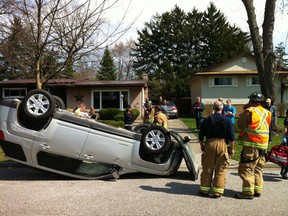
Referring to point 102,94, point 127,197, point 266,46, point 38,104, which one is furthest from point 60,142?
point 102,94

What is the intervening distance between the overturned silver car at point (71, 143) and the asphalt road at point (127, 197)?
0.97ft

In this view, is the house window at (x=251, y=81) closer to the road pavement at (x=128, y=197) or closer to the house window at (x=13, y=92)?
the house window at (x=13, y=92)

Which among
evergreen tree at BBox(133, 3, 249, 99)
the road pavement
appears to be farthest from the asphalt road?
evergreen tree at BBox(133, 3, 249, 99)

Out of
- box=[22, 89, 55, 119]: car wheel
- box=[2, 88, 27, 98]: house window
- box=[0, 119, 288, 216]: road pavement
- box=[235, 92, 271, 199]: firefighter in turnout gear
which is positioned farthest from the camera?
box=[2, 88, 27, 98]: house window

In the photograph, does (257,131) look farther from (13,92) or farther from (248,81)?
(13,92)

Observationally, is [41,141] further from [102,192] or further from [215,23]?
[215,23]

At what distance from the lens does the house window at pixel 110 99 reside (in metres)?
27.1

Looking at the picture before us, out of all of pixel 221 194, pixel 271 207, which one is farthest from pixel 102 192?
pixel 271 207

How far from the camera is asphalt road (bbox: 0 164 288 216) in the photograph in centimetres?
529

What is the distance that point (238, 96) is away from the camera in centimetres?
2992

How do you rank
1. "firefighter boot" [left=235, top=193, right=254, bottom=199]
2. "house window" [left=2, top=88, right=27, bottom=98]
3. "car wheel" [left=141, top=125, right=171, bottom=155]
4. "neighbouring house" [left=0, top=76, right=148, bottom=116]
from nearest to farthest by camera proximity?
"firefighter boot" [left=235, top=193, right=254, bottom=199], "car wheel" [left=141, top=125, right=171, bottom=155], "neighbouring house" [left=0, top=76, right=148, bottom=116], "house window" [left=2, top=88, right=27, bottom=98]

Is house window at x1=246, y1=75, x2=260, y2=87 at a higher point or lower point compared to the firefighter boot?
higher

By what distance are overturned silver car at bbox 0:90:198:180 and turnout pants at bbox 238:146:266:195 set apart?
4.62 ft

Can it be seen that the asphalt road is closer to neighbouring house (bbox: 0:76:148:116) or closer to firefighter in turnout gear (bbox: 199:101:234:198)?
firefighter in turnout gear (bbox: 199:101:234:198)
